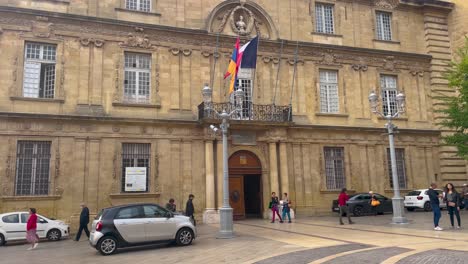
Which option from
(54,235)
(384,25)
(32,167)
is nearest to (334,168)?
(384,25)

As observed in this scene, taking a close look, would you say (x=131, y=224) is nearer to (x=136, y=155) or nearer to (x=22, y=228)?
(x=22, y=228)

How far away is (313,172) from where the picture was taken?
23203mm

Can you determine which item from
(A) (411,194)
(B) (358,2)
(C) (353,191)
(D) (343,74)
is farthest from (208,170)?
(B) (358,2)

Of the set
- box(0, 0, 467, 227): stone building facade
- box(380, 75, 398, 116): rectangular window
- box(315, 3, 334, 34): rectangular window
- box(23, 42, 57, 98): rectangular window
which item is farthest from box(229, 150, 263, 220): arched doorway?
box(23, 42, 57, 98): rectangular window

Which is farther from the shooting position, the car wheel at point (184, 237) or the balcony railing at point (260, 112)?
the balcony railing at point (260, 112)

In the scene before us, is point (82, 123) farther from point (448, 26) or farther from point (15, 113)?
point (448, 26)

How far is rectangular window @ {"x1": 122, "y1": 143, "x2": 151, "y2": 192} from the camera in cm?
2002

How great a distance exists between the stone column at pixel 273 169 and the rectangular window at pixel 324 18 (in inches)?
324

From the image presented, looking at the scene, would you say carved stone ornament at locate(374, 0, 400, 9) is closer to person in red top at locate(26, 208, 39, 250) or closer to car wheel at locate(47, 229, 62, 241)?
car wheel at locate(47, 229, 62, 241)

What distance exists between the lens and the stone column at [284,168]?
2211cm

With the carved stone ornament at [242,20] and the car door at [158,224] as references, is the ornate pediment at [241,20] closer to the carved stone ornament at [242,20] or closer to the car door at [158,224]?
the carved stone ornament at [242,20]

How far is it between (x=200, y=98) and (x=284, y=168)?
19.3ft

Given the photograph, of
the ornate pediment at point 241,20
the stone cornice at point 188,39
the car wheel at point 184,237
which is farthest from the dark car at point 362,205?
the car wheel at point 184,237

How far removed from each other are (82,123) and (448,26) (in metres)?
24.7
